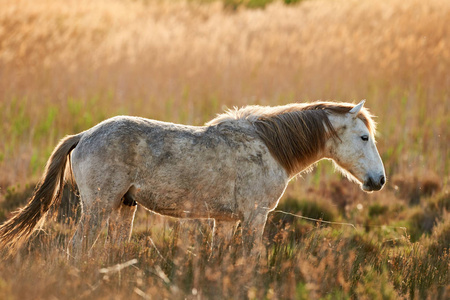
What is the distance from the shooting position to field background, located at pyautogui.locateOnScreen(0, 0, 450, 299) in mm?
4812

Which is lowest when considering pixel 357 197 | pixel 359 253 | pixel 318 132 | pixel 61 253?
pixel 357 197

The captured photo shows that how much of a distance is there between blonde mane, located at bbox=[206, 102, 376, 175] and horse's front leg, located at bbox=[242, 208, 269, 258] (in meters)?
0.55

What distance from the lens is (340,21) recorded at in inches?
639

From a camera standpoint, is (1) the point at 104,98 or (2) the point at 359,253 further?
(1) the point at 104,98

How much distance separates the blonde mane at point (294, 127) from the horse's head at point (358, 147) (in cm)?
6

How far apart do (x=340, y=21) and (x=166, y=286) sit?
13088 mm

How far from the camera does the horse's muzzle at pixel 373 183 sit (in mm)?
5598

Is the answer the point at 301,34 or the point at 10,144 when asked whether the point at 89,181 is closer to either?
the point at 10,144

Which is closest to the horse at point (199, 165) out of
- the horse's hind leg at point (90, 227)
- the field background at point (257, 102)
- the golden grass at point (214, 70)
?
the horse's hind leg at point (90, 227)

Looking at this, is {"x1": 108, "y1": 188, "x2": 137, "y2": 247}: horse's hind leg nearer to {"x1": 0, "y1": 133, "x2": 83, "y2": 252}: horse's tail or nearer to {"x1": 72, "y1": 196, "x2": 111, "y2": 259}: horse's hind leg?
{"x1": 72, "y1": 196, "x2": 111, "y2": 259}: horse's hind leg

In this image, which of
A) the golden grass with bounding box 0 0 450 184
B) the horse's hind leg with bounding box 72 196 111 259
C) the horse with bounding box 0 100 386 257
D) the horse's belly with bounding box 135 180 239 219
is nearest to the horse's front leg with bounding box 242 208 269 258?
the horse with bounding box 0 100 386 257

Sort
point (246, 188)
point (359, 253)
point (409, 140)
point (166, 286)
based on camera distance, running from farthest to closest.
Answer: point (409, 140) < point (359, 253) < point (246, 188) < point (166, 286)

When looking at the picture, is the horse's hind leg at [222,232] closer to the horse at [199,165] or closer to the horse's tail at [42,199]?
the horse at [199,165]

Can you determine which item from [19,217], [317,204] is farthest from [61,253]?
[317,204]
